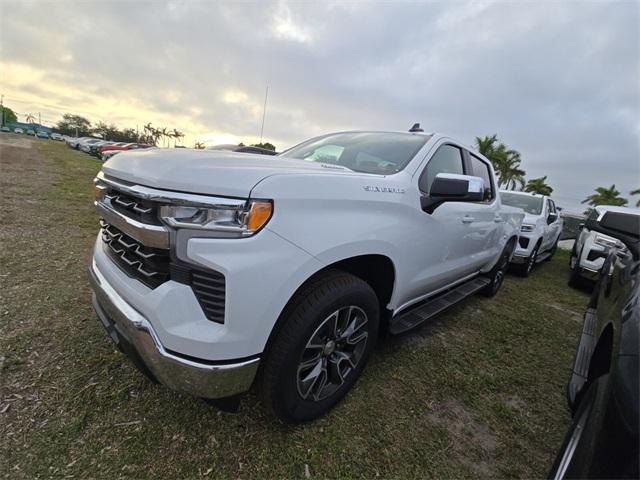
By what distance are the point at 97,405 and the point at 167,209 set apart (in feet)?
4.46

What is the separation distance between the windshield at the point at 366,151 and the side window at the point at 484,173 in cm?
109

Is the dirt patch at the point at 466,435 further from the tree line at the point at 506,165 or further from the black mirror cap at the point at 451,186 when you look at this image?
the tree line at the point at 506,165

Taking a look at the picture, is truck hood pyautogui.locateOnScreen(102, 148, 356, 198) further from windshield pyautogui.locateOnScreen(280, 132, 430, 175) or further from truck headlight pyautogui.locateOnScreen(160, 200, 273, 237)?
windshield pyautogui.locateOnScreen(280, 132, 430, 175)

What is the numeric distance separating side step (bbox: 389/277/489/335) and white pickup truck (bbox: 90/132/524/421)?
0.07 meters

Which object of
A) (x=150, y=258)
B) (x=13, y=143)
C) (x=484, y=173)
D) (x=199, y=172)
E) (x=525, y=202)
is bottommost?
(x=13, y=143)

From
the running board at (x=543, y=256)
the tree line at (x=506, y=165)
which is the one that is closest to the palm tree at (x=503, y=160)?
the tree line at (x=506, y=165)

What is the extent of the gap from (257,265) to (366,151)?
1732 millimetres

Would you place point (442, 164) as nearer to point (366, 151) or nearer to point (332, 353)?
point (366, 151)

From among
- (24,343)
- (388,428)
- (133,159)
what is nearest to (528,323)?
(388,428)

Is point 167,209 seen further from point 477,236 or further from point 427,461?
point 477,236

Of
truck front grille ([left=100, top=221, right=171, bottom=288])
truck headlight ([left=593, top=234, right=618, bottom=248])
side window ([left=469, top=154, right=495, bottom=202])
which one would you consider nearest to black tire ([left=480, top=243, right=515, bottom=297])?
side window ([left=469, top=154, right=495, bottom=202])

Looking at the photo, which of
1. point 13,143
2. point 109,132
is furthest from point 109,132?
point 13,143

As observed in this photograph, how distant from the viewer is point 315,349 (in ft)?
6.21

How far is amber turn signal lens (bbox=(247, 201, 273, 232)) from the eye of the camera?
1.42 m
